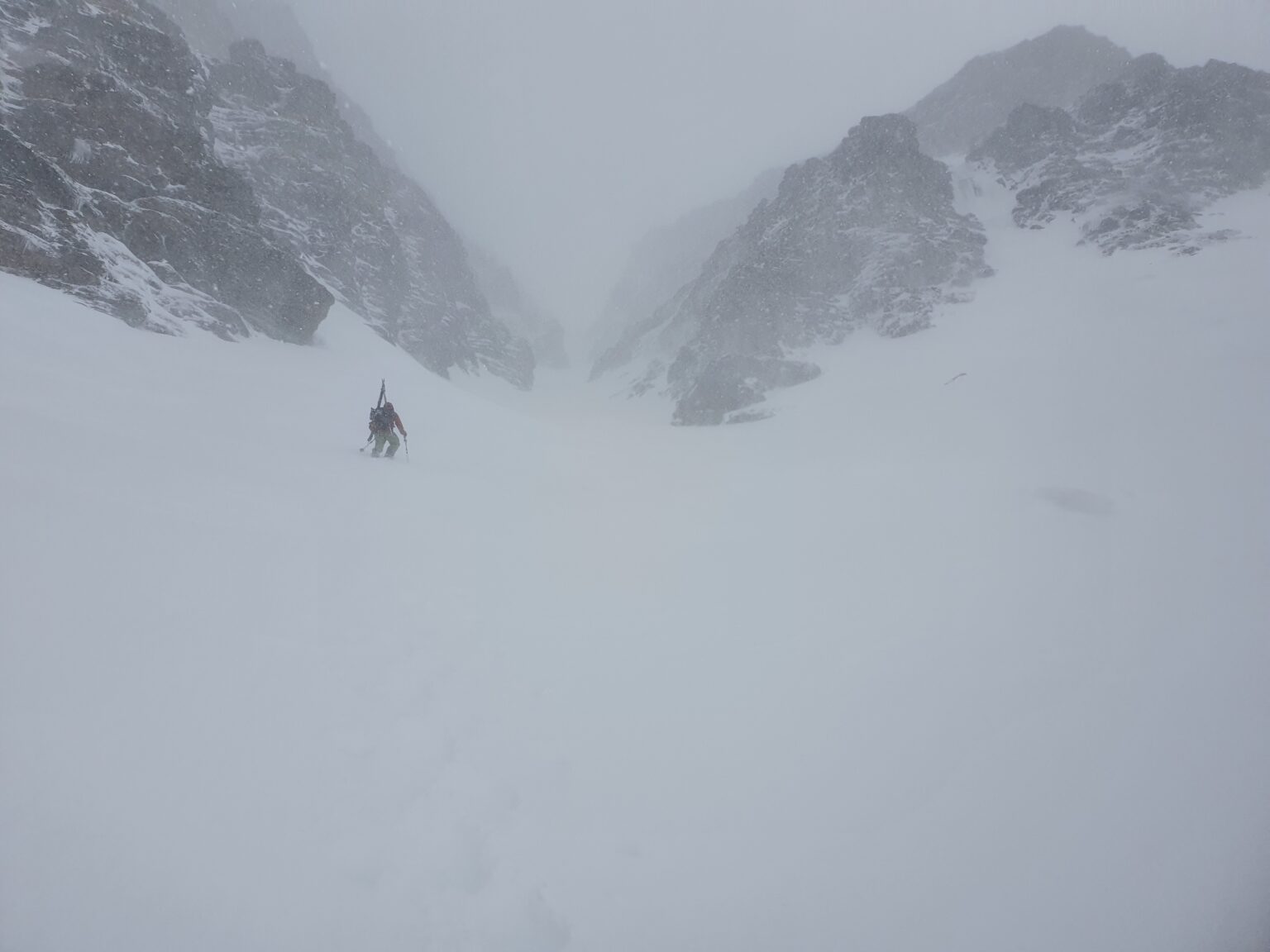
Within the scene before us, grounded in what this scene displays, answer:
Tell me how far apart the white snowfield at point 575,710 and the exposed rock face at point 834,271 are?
21760 mm

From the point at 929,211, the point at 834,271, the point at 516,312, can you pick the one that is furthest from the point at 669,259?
the point at 834,271

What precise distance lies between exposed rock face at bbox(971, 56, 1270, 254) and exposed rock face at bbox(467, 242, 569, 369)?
5856 cm

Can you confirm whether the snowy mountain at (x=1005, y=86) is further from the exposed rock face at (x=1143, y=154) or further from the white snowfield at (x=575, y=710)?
the white snowfield at (x=575, y=710)

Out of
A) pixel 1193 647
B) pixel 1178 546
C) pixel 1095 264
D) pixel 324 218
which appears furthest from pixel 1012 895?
pixel 324 218

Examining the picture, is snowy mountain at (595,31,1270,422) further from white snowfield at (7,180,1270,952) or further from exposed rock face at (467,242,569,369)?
exposed rock face at (467,242,569,369)

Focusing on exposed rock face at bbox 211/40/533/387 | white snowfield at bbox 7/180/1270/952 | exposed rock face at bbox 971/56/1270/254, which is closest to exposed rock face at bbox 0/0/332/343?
white snowfield at bbox 7/180/1270/952

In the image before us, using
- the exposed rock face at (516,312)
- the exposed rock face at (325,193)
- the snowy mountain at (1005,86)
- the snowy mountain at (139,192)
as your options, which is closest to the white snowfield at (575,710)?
the snowy mountain at (139,192)

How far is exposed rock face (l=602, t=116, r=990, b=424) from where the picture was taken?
104 feet

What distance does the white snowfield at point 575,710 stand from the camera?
237 centimetres

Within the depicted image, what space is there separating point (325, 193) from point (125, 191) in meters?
24.1

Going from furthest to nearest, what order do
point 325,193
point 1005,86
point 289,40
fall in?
point 289,40 < point 1005,86 < point 325,193

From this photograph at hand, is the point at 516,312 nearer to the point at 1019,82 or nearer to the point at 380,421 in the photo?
the point at 1019,82

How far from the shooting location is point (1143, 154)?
36000mm

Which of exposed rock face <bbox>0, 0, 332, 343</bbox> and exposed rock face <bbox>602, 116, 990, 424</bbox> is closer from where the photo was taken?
exposed rock face <bbox>0, 0, 332, 343</bbox>
